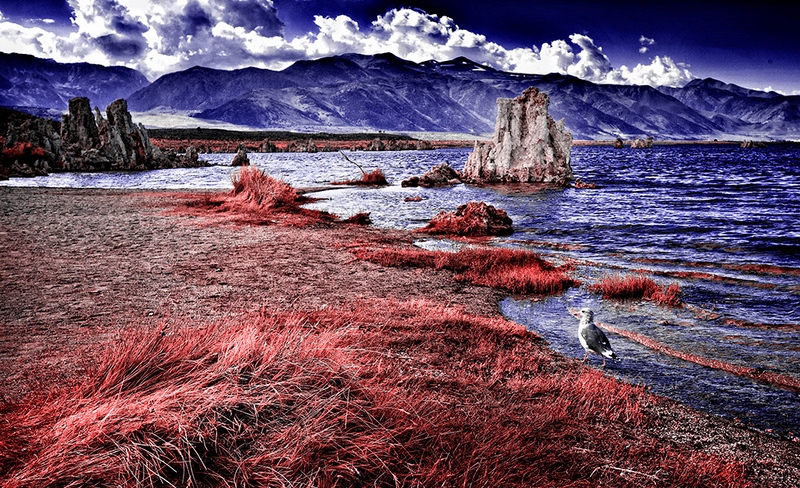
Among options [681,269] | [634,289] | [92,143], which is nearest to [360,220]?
[681,269]

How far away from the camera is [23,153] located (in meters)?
40.9

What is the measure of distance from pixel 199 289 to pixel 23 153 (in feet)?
147

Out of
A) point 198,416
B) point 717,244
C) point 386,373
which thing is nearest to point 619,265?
point 717,244

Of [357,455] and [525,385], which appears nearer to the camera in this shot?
[357,455]

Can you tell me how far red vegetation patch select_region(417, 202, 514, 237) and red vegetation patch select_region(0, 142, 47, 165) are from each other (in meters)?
40.3

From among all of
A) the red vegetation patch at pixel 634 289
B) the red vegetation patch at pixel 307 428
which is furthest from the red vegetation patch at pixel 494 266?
the red vegetation patch at pixel 307 428

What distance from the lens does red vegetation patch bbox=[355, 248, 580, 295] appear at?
380 inches

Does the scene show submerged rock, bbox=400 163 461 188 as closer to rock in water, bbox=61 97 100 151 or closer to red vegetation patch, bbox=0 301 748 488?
red vegetation patch, bbox=0 301 748 488

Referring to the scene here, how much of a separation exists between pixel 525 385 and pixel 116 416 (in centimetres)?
353

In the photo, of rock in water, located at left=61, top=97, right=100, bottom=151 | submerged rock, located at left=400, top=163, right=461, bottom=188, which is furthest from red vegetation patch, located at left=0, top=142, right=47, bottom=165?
submerged rock, located at left=400, top=163, right=461, bottom=188

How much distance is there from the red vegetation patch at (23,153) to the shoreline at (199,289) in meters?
29.7

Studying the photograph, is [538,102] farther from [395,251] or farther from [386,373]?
[386,373]

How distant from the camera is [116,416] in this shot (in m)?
2.57

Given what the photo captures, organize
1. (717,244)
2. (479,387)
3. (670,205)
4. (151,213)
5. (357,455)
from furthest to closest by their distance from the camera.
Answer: (670,205)
(151,213)
(717,244)
(479,387)
(357,455)
